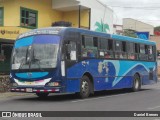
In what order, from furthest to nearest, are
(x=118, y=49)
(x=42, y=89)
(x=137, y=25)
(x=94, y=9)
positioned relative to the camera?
(x=137, y=25)
(x=94, y=9)
(x=118, y=49)
(x=42, y=89)

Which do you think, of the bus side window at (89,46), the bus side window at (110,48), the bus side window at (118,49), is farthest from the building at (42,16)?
the bus side window at (89,46)

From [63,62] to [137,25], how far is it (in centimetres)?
5843

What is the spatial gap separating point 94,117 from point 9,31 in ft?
49.0

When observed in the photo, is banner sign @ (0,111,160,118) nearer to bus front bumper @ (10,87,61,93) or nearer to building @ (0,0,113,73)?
bus front bumper @ (10,87,61,93)

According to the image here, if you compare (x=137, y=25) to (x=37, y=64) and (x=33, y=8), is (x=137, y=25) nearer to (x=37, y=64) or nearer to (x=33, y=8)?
(x=33, y=8)

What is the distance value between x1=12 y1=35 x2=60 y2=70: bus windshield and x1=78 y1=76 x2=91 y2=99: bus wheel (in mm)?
2032

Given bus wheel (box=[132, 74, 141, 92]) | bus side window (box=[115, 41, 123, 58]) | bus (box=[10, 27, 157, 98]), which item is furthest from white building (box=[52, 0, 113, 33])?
bus (box=[10, 27, 157, 98])

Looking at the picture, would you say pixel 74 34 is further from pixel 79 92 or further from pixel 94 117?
pixel 94 117

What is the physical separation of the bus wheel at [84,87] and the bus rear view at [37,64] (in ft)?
5.58

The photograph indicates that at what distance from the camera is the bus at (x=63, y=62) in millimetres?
16984

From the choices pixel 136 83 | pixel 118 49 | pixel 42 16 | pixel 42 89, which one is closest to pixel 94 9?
pixel 42 16

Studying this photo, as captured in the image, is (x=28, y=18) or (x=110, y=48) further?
(x=28, y=18)

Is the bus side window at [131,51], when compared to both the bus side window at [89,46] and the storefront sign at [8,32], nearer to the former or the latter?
the bus side window at [89,46]

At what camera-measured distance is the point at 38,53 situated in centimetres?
1725
